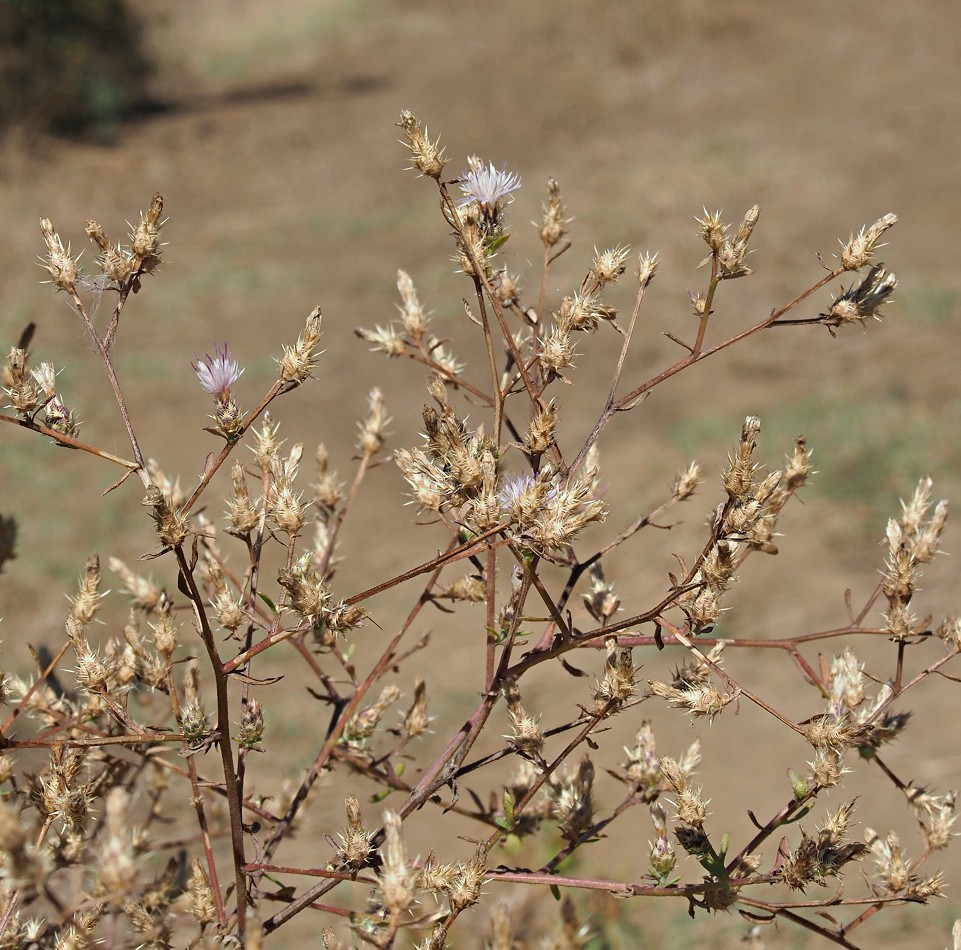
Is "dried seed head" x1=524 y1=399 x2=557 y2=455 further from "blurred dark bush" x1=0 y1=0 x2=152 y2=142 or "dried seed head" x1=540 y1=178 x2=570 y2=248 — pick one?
"blurred dark bush" x1=0 y1=0 x2=152 y2=142

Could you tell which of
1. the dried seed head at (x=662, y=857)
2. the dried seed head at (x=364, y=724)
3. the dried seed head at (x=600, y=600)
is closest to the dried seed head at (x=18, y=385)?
the dried seed head at (x=364, y=724)

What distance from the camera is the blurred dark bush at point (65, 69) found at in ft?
46.2

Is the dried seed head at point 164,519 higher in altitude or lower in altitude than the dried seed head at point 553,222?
lower

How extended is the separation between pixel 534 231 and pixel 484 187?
7.75 meters

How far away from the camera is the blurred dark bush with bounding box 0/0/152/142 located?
14.1m

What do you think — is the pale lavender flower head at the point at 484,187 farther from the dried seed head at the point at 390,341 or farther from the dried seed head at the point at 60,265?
the dried seed head at the point at 60,265

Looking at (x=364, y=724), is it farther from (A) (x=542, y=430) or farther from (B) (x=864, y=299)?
(B) (x=864, y=299)

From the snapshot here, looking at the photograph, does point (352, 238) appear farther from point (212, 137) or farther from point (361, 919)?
point (361, 919)

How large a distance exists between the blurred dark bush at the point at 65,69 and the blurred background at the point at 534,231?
0.04 metres

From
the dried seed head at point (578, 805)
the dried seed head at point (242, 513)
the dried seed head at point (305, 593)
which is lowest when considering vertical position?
the dried seed head at point (578, 805)

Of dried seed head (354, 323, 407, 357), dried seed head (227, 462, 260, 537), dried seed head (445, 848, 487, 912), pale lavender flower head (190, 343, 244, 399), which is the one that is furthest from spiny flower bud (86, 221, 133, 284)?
dried seed head (445, 848, 487, 912)

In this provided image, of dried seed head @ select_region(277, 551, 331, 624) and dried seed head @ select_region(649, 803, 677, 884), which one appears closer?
dried seed head @ select_region(277, 551, 331, 624)

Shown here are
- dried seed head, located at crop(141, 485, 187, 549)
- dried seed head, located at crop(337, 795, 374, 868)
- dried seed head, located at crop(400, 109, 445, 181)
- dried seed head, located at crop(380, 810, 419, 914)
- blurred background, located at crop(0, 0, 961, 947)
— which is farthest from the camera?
blurred background, located at crop(0, 0, 961, 947)

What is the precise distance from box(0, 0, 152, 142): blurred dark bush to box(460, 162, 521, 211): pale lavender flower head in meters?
14.1
